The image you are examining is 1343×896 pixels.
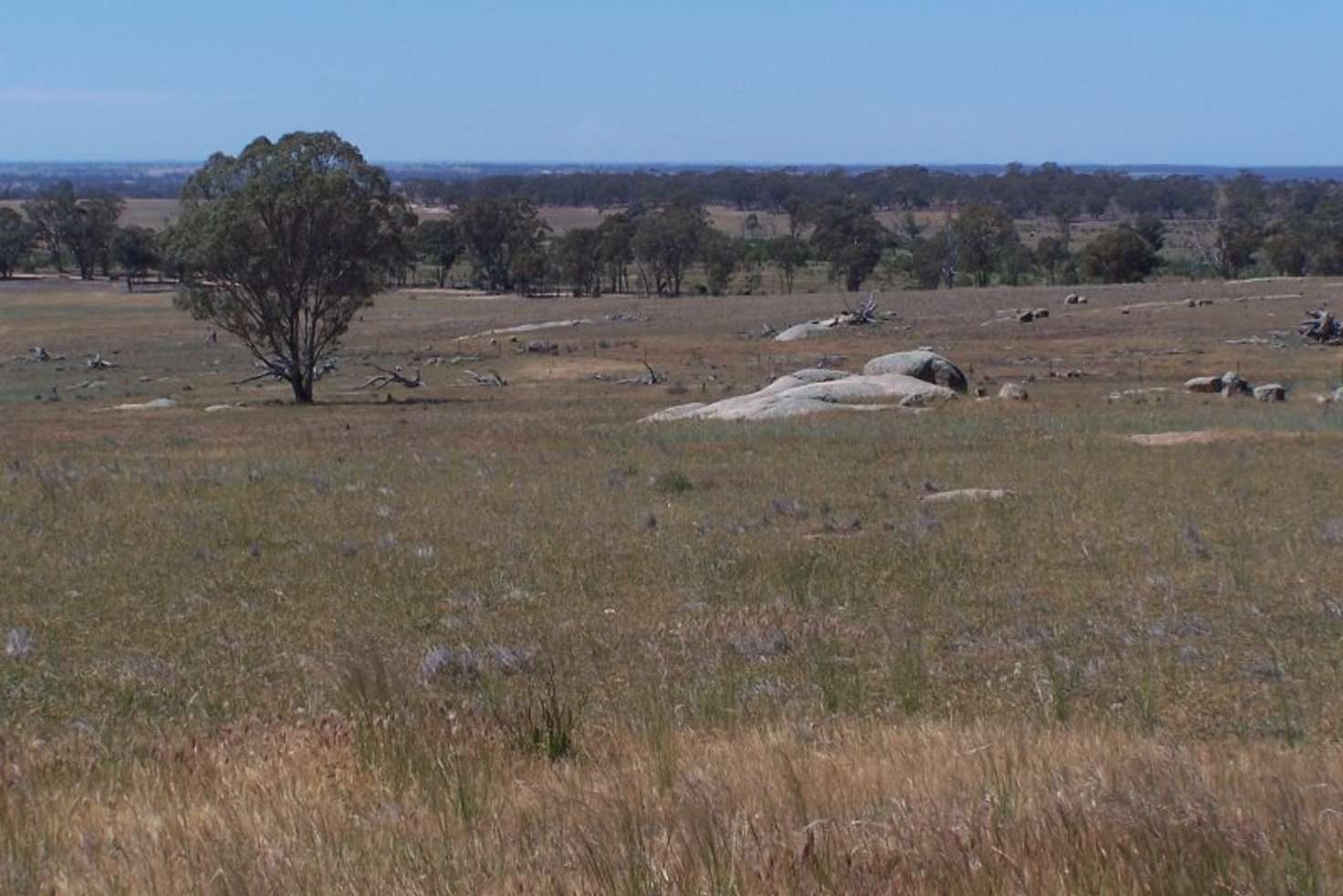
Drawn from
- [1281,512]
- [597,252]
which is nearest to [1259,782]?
[1281,512]

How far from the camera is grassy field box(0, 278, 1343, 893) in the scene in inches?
184

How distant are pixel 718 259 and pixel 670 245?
3944 mm

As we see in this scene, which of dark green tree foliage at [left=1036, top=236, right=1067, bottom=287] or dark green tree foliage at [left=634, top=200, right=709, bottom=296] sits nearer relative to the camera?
dark green tree foliage at [left=1036, top=236, right=1067, bottom=287]

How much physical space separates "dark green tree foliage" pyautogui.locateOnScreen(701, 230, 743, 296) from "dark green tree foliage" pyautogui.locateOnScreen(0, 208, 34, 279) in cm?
6293

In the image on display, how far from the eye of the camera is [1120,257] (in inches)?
4075

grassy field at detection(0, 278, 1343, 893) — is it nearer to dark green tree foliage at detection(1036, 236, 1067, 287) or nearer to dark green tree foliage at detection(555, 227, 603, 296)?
dark green tree foliage at detection(1036, 236, 1067, 287)

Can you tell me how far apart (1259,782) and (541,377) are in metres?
47.2

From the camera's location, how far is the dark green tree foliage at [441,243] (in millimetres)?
123688

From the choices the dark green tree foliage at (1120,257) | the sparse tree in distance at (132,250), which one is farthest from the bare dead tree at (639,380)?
the sparse tree in distance at (132,250)

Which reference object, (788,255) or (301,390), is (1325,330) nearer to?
(301,390)

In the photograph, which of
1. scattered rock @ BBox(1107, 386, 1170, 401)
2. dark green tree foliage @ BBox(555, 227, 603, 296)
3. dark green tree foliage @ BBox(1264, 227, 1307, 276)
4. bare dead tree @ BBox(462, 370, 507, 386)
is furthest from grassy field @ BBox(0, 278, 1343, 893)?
dark green tree foliage @ BBox(555, 227, 603, 296)

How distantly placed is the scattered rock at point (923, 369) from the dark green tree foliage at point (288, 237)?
1553 cm

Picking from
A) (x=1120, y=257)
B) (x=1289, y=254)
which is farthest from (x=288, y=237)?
(x=1289, y=254)

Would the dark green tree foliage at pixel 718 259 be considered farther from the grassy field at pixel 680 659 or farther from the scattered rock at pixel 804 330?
the grassy field at pixel 680 659
